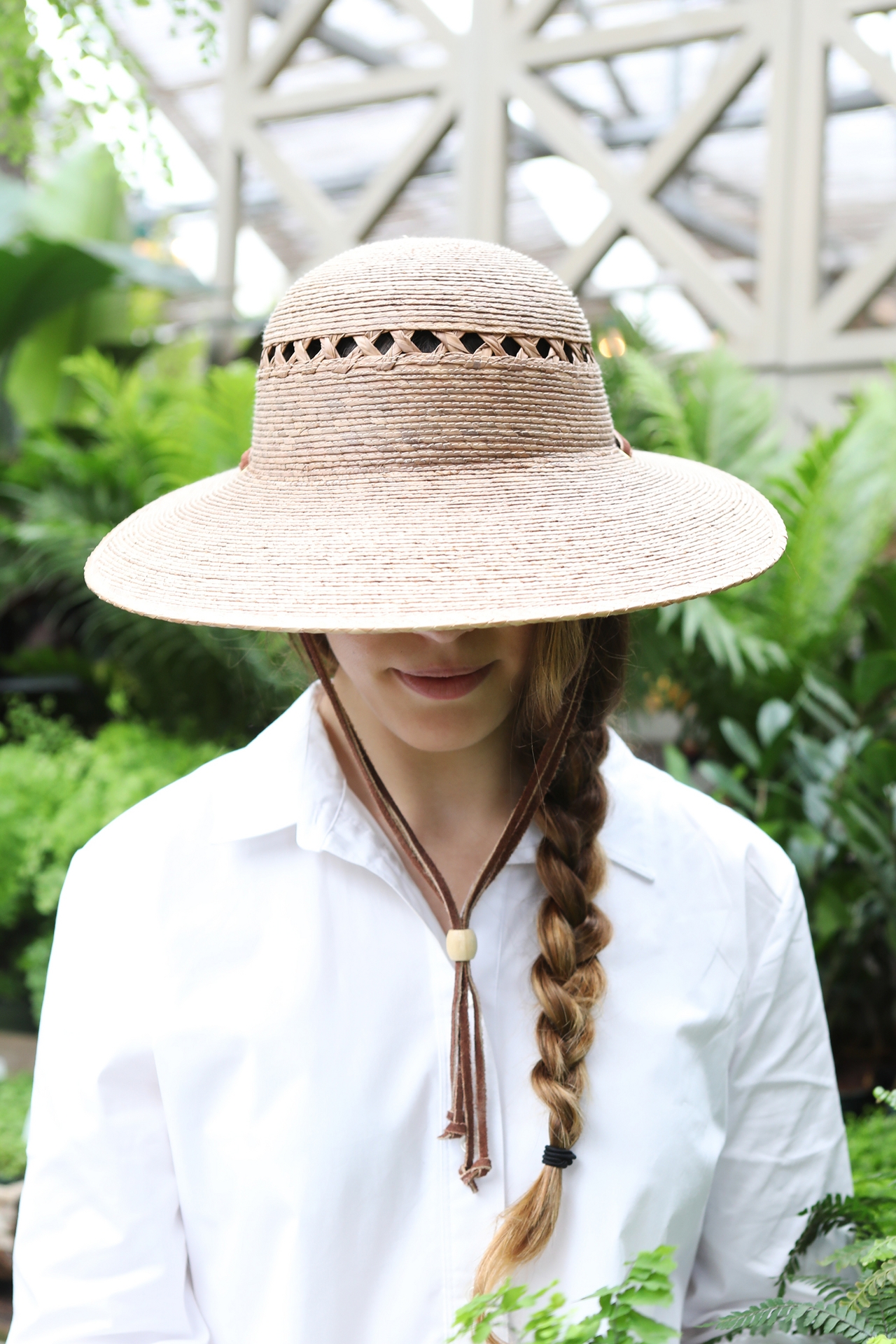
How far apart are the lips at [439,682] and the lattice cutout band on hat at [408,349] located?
292 millimetres

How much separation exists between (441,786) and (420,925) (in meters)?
0.18

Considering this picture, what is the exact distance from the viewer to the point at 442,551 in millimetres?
942

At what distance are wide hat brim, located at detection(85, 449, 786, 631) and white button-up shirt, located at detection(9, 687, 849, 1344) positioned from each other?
0.30 metres

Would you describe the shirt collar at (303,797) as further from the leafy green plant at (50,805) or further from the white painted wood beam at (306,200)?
the white painted wood beam at (306,200)

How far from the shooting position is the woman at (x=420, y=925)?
988 mm

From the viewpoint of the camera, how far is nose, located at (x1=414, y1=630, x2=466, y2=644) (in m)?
1.05

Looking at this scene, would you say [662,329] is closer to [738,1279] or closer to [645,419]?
[645,419]

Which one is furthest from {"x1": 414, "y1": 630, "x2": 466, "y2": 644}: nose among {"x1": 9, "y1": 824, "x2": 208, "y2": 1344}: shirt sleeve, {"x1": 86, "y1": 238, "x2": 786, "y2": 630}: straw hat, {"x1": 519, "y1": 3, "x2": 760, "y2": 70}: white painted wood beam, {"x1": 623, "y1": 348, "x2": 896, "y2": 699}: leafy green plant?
{"x1": 519, "y1": 3, "x2": 760, "y2": 70}: white painted wood beam

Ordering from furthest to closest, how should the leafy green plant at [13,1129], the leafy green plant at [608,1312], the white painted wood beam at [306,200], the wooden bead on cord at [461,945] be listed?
the white painted wood beam at [306,200] → the leafy green plant at [13,1129] → the wooden bead on cord at [461,945] → the leafy green plant at [608,1312]

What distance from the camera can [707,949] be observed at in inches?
50.3

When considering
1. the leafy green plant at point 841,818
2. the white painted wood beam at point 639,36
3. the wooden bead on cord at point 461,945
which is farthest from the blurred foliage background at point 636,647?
the white painted wood beam at point 639,36

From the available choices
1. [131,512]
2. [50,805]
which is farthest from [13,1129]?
[131,512]

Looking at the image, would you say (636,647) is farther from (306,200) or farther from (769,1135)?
(306,200)

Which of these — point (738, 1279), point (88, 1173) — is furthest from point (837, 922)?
point (88, 1173)
